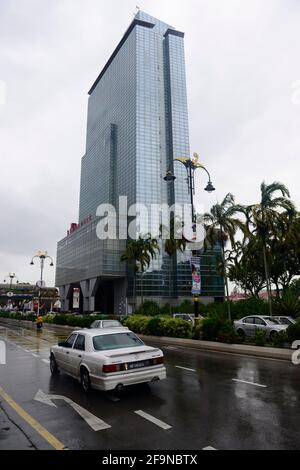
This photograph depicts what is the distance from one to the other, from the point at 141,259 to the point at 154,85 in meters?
85.0

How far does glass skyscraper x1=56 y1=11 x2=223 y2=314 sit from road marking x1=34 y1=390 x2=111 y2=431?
6842 cm

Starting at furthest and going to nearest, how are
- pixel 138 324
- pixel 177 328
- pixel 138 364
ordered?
pixel 138 324
pixel 177 328
pixel 138 364

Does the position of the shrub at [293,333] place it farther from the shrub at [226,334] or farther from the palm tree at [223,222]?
the palm tree at [223,222]

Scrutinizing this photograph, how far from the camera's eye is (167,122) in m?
112

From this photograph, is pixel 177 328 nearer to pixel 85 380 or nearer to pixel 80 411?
pixel 85 380

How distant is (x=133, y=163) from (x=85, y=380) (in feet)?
308

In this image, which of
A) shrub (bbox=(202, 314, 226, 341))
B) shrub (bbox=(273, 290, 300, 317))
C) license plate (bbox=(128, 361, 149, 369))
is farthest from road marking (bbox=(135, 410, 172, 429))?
shrub (bbox=(273, 290, 300, 317))

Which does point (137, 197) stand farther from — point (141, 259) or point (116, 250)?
point (141, 259)

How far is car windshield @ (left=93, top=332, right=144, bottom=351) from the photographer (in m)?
8.34

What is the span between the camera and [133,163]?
98.6m

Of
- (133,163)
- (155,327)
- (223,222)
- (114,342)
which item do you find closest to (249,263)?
(223,222)

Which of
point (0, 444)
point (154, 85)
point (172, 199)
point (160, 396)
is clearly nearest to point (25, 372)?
point (160, 396)

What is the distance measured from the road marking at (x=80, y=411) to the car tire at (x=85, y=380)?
0.55m

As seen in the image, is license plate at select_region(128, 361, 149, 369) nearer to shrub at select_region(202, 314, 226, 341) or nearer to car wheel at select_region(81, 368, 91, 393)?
car wheel at select_region(81, 368, 91, 393)
